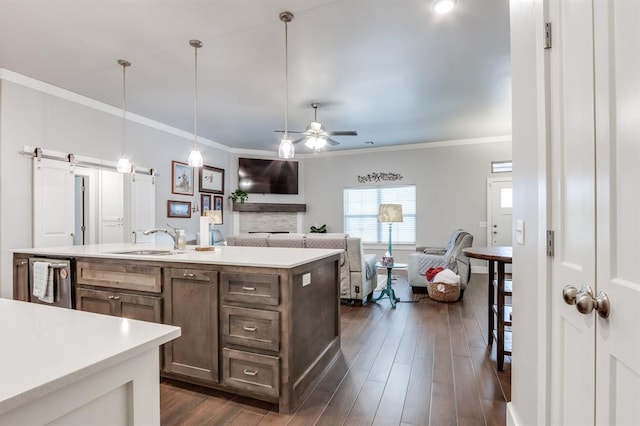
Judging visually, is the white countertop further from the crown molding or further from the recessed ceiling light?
the crown molding

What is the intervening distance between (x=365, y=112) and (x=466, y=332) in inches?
135

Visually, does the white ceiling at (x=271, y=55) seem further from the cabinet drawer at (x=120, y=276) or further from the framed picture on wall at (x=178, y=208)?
the cabinet drawer at (x=120, y=276)

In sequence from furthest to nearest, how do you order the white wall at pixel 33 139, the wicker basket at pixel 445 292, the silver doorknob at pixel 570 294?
the wicker basket at pixel 445 292
the white wall at pixel 33 139
the silver doorknob at pixel 570 294

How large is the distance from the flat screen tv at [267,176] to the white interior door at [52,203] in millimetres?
3557

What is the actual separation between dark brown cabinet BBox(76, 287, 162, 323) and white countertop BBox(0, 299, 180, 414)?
134 cm

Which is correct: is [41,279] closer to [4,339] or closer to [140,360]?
[4,339]

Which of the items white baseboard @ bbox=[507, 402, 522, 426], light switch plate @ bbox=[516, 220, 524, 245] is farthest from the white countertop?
white baseboard @ bbox=[507, 402, 522, 426]

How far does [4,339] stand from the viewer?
29.3 inches

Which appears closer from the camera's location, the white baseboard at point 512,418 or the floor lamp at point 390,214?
the white baseboard at point 512,418

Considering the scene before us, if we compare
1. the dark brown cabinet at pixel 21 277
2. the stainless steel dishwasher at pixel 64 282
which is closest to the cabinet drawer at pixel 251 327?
the stainless steel dishwasher at pixel 64 282

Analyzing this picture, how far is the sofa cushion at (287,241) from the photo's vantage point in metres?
4.02

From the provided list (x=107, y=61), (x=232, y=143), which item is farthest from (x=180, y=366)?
(x=232, y=143)

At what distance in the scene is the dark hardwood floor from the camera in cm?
186

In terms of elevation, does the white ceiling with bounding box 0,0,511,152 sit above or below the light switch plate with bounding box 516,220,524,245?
above
